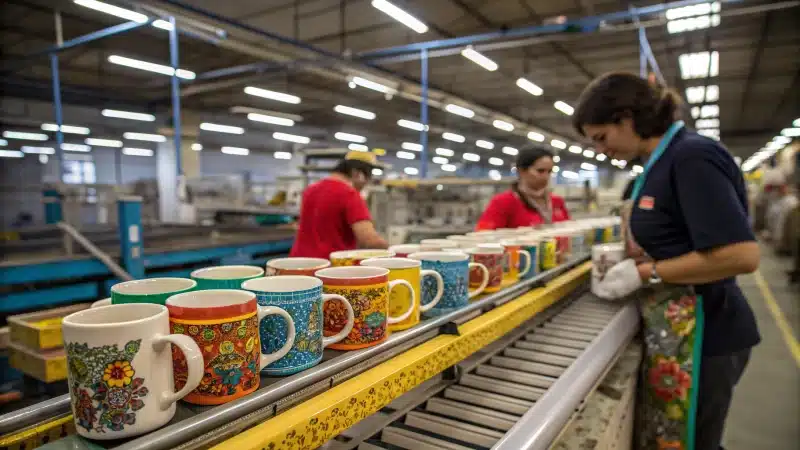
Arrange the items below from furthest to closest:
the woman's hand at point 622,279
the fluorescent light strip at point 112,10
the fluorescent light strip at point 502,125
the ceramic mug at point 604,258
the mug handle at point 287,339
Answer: the fluorescent light strip at point 502,125, the fluorescent light strip at point 112,10, the ceramic mug at point 604,258, the woman's hand at point 622,279, the mug handle at point 287,339

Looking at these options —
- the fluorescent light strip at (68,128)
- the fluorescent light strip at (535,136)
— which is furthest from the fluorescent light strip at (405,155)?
the fluorescent light strip at (68,128)

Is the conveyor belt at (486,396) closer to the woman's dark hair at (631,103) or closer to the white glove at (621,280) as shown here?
the white glove at (621,280)

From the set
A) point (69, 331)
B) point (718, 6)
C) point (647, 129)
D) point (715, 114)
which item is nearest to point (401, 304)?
point (69, 331)

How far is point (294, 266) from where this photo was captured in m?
1.01

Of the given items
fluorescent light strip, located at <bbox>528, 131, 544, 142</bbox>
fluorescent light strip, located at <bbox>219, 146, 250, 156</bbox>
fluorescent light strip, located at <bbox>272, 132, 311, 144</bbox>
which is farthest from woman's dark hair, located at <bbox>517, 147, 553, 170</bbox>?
fluorescent light strip, located at <bbox>219, 146, 250, 156</bbox>

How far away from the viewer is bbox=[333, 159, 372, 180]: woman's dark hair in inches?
111

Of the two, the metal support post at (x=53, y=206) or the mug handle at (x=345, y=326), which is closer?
the mug handle at (x=345, y=326)

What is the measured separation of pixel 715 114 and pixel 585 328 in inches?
661

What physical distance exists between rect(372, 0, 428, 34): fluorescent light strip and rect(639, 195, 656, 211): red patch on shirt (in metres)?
4.06

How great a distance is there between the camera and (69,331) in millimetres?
Result: 541

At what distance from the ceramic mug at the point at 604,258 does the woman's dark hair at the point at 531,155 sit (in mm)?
1220

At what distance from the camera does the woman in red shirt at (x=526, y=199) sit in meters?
→ 2.83

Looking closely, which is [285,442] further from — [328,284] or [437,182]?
[437,182]

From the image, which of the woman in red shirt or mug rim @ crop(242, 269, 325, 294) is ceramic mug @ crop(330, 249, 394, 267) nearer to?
mug rim @ crop(242, 269, 325, 294)
